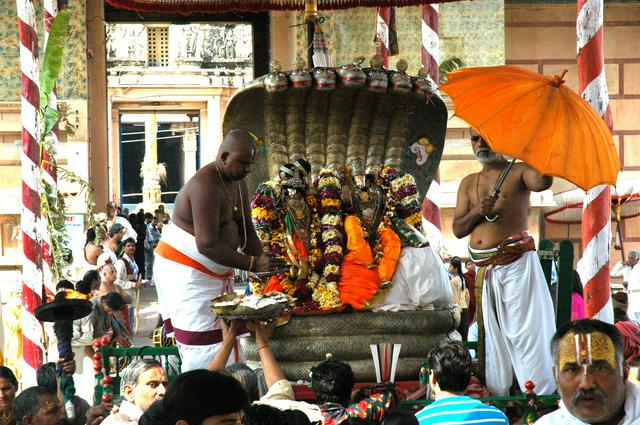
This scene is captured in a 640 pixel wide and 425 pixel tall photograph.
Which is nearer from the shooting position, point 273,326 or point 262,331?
point 262,331

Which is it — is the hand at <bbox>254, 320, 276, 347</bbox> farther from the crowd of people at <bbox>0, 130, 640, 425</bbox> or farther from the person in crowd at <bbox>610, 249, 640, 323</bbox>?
the person in crowd at <bbox>610, 249, 640, 323</bbox>

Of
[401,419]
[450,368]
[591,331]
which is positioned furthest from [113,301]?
[591,331]

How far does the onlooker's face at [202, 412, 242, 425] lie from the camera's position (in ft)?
11.2

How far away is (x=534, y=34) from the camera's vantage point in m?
18.2

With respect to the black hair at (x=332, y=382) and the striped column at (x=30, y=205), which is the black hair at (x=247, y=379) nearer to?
the black hair at (x=332, y=382)

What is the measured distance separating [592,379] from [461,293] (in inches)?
329

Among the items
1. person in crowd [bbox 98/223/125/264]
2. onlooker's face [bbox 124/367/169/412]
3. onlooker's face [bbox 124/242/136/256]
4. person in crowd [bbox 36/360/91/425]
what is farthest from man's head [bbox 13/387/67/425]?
onlooker's face [bbox 124/242/136/256]

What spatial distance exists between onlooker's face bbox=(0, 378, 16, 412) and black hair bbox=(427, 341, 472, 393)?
240 cm

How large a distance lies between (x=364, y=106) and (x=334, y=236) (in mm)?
1346

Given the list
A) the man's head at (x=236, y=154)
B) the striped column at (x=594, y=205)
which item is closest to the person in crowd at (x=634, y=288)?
the striped column at (x=594, y=205)

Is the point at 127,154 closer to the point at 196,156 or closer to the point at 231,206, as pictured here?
the point at 196,156

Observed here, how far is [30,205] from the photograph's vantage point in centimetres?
966

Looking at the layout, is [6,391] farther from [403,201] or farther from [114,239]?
[114,239]

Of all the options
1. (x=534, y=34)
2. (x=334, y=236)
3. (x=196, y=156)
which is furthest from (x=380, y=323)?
(x=196, y=156)
